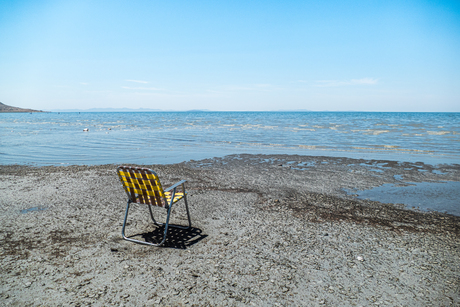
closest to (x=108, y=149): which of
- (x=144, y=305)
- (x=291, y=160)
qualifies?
(x=291, y=160)

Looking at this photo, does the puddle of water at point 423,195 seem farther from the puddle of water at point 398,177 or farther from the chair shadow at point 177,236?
the chair shadow at point 177,236

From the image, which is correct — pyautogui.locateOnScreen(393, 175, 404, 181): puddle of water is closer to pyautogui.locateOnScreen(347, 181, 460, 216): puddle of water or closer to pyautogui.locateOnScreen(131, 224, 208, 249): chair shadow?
pyautogui.locateOnScreen(347, 181, 460, 216): puddle of water

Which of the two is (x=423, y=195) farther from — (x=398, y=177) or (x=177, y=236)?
(x=177, y=236)

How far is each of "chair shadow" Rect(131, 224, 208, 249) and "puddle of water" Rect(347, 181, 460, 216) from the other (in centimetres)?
459

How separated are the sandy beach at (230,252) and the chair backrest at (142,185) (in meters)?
0.72

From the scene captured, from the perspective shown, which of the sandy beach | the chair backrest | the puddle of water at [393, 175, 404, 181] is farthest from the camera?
the puddle of water at [393, 175, 404, 181]

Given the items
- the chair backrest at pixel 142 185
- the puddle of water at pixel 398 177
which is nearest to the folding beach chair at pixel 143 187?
the chair backrest at pixel 142 185

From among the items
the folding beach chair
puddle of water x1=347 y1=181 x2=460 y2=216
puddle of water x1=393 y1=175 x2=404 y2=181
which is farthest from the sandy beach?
puddle of water x1=393 y1=175 x2=404 y2=181

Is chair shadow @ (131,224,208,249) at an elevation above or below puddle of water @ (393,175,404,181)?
above

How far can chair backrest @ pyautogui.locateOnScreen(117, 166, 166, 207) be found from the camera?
404cm

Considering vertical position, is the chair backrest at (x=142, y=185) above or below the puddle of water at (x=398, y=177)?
above

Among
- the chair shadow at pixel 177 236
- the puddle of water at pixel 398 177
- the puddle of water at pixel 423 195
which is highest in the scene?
the chair shadow at pixel 177 236

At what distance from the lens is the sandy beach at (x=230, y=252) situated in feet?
10.0

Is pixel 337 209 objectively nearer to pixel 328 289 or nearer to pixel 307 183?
pixel 307 183
